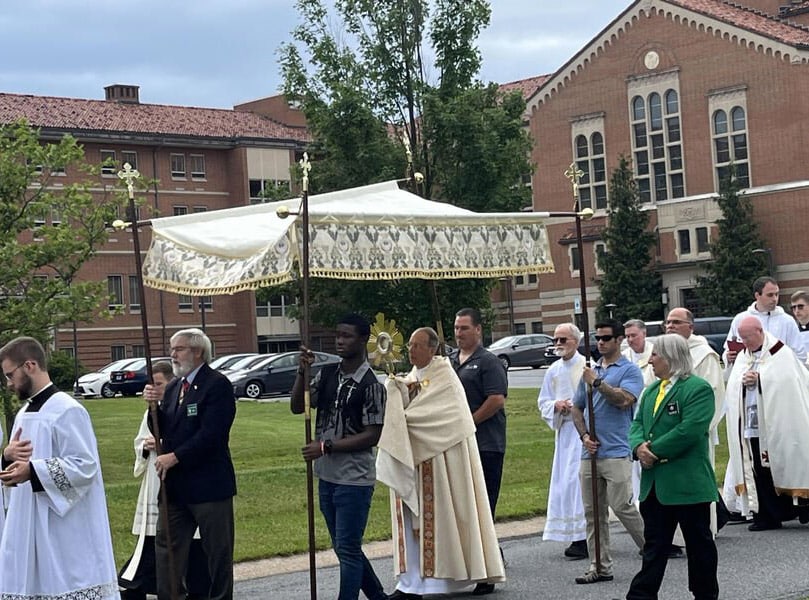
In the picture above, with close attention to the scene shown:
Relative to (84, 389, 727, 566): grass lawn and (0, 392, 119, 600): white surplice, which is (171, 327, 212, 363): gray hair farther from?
(84, 389, 727, 566): grass lawn

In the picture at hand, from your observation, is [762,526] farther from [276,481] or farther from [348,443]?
[276,481]

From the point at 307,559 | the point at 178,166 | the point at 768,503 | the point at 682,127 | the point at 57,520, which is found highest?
the point at 178,166

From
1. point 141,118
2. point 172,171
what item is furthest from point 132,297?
point 141,118

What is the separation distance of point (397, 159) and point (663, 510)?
829 inches

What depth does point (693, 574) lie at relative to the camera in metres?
9.34

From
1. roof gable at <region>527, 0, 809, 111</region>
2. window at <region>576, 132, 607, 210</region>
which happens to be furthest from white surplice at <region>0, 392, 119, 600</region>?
window at <region>576, 132, 607, 210</region>

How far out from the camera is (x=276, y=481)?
712 inches

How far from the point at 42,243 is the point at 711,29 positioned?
159ft

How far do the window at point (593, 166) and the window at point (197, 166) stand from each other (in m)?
20.0

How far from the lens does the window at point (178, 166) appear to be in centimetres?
7519

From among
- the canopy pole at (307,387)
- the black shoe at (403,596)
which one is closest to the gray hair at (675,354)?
the canopy pole at (307,387)

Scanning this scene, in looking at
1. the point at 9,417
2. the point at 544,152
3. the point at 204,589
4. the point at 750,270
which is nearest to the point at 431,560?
the point at 204,589

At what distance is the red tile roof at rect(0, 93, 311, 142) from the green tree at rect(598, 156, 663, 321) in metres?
16.1

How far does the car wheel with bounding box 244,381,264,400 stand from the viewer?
42750 millimetres
